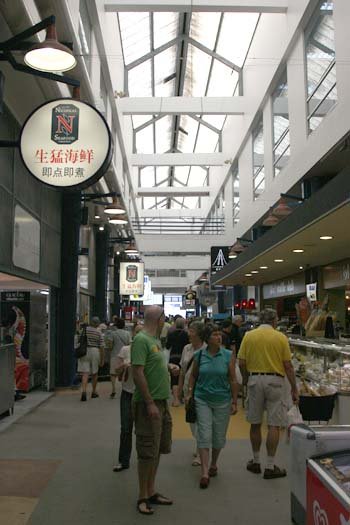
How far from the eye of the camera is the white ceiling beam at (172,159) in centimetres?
2652

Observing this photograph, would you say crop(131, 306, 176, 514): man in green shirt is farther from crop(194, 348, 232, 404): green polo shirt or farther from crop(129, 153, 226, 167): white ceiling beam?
crop(129, 153, 226, 167): white ceiling beam

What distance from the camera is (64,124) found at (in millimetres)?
6848

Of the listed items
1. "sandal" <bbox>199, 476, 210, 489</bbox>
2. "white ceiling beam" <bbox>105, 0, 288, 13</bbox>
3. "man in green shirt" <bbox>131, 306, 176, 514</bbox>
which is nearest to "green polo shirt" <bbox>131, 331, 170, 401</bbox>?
"man in green shirt" <bbox>131, 306, 176, 514</bbox>

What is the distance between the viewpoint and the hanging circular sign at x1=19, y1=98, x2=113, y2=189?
6.61 meters

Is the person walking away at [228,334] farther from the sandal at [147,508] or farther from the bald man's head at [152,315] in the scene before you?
the sandal at [147,508]

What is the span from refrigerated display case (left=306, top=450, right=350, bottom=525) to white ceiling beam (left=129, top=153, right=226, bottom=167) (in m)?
23.9

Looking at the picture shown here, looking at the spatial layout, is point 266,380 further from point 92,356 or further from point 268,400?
point 92,356

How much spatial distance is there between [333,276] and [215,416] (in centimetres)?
1062

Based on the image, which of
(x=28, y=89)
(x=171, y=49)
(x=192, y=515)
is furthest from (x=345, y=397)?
(x=171, y=49)

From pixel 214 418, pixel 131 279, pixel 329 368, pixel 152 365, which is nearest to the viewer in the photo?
pixel 152 365

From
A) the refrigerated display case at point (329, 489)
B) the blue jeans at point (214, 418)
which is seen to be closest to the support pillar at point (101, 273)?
the blue jeans at point (214, 418)

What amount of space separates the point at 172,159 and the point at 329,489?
2475cm

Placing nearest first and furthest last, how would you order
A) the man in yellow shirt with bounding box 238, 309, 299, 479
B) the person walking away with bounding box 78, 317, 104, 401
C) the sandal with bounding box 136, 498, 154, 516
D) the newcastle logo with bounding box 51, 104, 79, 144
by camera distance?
1. the sandal with bounding box 136, 498, 154, 516
2. the man in yellow shirt with bounding box 238, 309, 299, 479
3. the newcastle logo with bounding box 51, 104, 79, 144
4. the person walking away with bounding box 78, 317, 104, 401

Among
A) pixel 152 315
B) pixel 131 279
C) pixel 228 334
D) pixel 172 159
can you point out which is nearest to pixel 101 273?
pixel 131 279
